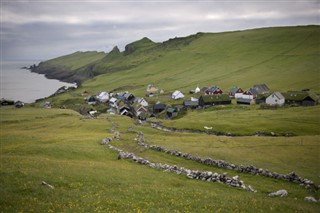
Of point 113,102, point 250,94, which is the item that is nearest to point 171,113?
point 250,94

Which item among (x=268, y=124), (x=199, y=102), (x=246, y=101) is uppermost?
(x=246, y=101)

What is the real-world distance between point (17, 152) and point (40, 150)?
12.0ft

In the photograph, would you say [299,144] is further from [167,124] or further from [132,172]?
[167,124]

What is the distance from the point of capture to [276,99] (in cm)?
14200

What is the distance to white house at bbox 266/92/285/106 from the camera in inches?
5551

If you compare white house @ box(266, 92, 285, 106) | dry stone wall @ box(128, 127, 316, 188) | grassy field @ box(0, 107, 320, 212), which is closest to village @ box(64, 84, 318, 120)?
white house @ box(266, 92, 285, 106)

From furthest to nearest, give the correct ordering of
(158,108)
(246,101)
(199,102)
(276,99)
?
(199,102), (158,108), (246,101), (276,99)

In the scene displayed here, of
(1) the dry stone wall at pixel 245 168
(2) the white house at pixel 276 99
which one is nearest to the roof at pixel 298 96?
(2) the white house at pixel 276 99

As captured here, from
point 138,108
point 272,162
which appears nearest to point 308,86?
point 138,108

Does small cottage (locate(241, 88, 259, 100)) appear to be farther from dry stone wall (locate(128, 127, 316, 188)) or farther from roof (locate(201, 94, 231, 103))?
dry stone wall (locate(128, 127, 316, 188))

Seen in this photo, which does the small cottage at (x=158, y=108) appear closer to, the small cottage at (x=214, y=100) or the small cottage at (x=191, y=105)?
the small cottage at (x=191, y=105)

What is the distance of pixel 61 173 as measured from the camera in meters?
31.8

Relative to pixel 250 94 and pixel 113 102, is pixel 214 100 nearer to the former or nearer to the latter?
pixel 250 94

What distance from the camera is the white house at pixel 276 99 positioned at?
14100cm
